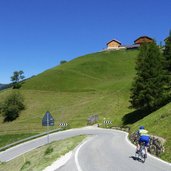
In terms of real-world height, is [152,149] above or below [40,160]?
above

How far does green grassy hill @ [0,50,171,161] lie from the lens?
73.4m

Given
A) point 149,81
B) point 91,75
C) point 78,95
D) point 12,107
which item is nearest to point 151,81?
point 149,81

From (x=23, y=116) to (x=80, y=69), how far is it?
55150 mm

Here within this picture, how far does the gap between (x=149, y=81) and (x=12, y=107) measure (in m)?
44.3

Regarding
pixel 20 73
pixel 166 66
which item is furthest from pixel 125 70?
pixel 166 66

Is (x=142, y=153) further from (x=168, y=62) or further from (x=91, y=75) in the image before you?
(x=91, y=75)

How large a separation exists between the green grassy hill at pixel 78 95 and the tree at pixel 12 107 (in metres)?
1.52

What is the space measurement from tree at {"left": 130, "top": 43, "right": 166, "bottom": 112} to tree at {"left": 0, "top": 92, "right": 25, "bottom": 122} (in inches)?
1587

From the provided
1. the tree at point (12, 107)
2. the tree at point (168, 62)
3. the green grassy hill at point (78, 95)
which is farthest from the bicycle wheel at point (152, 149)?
the tree at point (12, 107)

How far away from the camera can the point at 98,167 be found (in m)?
16.0

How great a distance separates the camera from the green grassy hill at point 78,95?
73.4 meters

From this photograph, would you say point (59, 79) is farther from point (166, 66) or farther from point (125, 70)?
point (166, 66)

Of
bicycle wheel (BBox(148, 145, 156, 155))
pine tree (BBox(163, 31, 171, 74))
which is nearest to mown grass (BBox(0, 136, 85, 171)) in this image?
bicycle wheel (BBox(148, 145, 156, 155))

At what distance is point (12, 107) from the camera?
8681 cm
